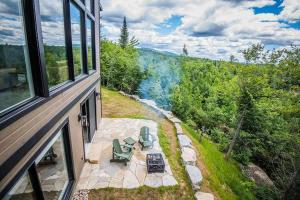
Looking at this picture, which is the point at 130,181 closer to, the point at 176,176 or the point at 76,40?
the point at 176,176

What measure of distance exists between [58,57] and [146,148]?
17.0 feet

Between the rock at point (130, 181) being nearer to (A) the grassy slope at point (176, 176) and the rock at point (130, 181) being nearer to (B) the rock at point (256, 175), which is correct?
(A) the grassy slope at point (176, 176)

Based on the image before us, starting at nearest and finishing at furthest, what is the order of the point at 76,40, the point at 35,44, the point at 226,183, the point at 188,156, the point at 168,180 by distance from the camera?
the point at 35,44, the point at 76,40, the point at 168,180, the point at 188,156, the point at 226,183

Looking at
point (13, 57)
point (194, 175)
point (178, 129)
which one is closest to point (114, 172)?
point (194, 175)

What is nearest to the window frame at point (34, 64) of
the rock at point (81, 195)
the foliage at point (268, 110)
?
the rock at point (81, 195)

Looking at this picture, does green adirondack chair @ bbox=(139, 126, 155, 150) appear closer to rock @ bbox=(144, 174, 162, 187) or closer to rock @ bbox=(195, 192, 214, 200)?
rock @ bbox=(144, 174, 162, 187)

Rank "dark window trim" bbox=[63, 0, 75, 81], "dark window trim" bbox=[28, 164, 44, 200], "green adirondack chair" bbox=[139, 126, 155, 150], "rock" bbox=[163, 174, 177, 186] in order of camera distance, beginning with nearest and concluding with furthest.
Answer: "dark window trim" bbox=[28, 164, 44, 200] → "dark window trim" bbox=[63, 0, 75, 81] → "rock" bbox=[163, 174, 177, 186] → "green adirondack chair" bbox=[139, 126, 155, 150]

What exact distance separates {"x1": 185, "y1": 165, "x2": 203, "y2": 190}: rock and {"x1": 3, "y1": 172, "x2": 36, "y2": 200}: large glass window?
15.6ft

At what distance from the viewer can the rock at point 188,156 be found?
274 inches

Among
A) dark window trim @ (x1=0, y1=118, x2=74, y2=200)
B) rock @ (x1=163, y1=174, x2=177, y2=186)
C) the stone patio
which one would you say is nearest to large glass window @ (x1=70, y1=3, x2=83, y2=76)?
dark window trim @ (x1=0, y1=118, x2=74, y2=200)

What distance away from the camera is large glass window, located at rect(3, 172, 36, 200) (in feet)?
8.25

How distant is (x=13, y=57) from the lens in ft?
7.89

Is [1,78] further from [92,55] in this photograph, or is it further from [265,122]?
[265,122]

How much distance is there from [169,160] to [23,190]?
17.3 ft
